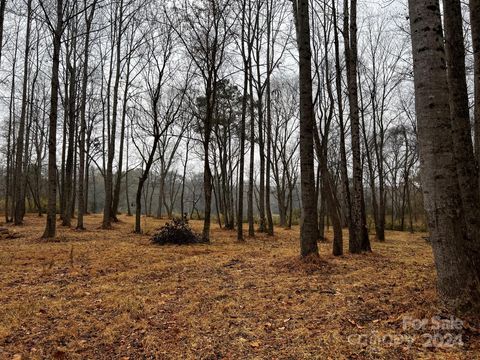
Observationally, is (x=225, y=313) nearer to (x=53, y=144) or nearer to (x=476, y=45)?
(x=476, y=45)

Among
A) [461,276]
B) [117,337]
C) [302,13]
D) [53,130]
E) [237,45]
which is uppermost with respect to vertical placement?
[237,45]

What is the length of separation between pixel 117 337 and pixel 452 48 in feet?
20.2

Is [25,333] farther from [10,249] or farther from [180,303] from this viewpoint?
[10,249]

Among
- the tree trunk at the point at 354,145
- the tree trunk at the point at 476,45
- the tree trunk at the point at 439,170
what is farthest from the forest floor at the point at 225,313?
the tree trunk at the point at 476,45

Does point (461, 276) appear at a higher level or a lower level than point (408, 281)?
higher

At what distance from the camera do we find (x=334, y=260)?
22.3 ft

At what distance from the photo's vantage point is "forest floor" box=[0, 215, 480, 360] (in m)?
2.80

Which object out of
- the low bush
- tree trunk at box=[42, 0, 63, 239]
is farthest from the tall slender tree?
the low bush

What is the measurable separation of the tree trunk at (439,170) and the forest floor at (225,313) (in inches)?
13.1

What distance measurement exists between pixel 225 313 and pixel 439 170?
2.75 meters

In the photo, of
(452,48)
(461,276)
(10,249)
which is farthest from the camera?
(10,249)

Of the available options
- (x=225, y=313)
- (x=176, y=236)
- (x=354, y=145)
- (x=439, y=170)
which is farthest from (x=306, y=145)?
(x=176, y=236)

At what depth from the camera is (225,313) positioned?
149 inches

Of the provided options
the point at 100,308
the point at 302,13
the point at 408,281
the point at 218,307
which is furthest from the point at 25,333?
the point at 302,13
